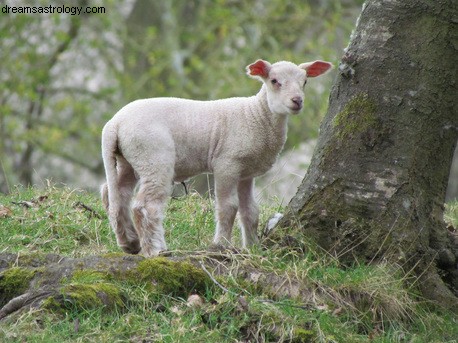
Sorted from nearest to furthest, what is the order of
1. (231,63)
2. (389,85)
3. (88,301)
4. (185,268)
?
(88,301) → (185,268) → (389,85) → (231,63)

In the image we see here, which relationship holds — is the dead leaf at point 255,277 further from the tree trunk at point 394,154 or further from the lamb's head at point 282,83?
the lamb's head at point 282,83

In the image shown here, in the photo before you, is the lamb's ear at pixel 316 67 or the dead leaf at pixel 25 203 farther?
the dead leaf at pixel 25 203

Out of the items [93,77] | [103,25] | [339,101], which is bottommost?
[93,77]

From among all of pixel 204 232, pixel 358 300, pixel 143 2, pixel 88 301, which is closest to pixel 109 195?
pixel 204 232

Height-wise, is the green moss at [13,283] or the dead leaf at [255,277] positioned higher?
the dead leaf at [255,277]

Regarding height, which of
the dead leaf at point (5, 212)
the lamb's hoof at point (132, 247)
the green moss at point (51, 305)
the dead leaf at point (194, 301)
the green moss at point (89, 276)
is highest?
the green moss at point (89, 276)

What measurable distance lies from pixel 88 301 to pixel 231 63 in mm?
13438

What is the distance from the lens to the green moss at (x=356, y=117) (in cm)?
680

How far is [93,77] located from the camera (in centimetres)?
2011

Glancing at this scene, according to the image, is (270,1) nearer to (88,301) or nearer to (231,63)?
(231,63)

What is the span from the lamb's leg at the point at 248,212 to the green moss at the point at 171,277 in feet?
4.15

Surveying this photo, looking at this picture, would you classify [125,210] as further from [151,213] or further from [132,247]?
[151,213]

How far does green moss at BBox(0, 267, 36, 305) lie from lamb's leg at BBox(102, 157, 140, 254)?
1198 mm

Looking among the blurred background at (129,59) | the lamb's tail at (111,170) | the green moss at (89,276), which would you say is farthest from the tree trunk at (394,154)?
the blurred background at (129,59)
